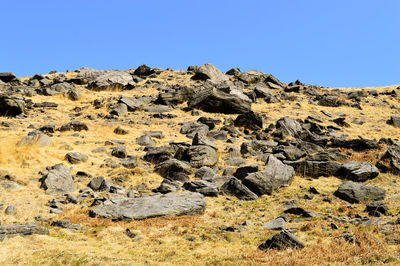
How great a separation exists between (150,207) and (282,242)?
21.9 ft

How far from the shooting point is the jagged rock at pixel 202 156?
21.4 metres

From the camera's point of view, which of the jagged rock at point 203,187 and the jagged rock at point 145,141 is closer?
the jagged rock at point 203,187

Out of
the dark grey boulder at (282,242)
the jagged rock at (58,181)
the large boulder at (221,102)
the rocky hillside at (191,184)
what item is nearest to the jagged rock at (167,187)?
the rocky hillside at (191,184)

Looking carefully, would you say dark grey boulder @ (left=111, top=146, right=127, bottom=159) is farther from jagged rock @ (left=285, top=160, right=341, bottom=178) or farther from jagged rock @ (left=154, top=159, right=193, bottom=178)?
jagged rock @ (left=285, top=160, right=341, bottom=178)

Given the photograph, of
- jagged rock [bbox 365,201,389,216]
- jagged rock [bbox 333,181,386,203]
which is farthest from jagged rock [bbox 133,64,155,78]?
jagged rock [bbox 365,201,389,216]

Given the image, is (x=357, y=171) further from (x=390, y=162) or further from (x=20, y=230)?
(x=20, y=230)

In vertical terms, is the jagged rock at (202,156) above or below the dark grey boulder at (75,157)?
above

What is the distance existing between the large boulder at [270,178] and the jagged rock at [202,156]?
13.8 feet

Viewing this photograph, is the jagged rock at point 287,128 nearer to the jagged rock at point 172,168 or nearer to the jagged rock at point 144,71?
the jagged rock at point 172,168

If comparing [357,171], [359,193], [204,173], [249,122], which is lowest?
[204,173]

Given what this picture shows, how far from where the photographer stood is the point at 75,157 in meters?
20.5

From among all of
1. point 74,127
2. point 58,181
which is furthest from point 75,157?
point 74,127

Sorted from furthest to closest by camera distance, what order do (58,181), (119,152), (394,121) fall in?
(394,121) < (119,152) < (58,181)

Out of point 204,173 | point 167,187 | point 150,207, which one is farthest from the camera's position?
point 204,173
